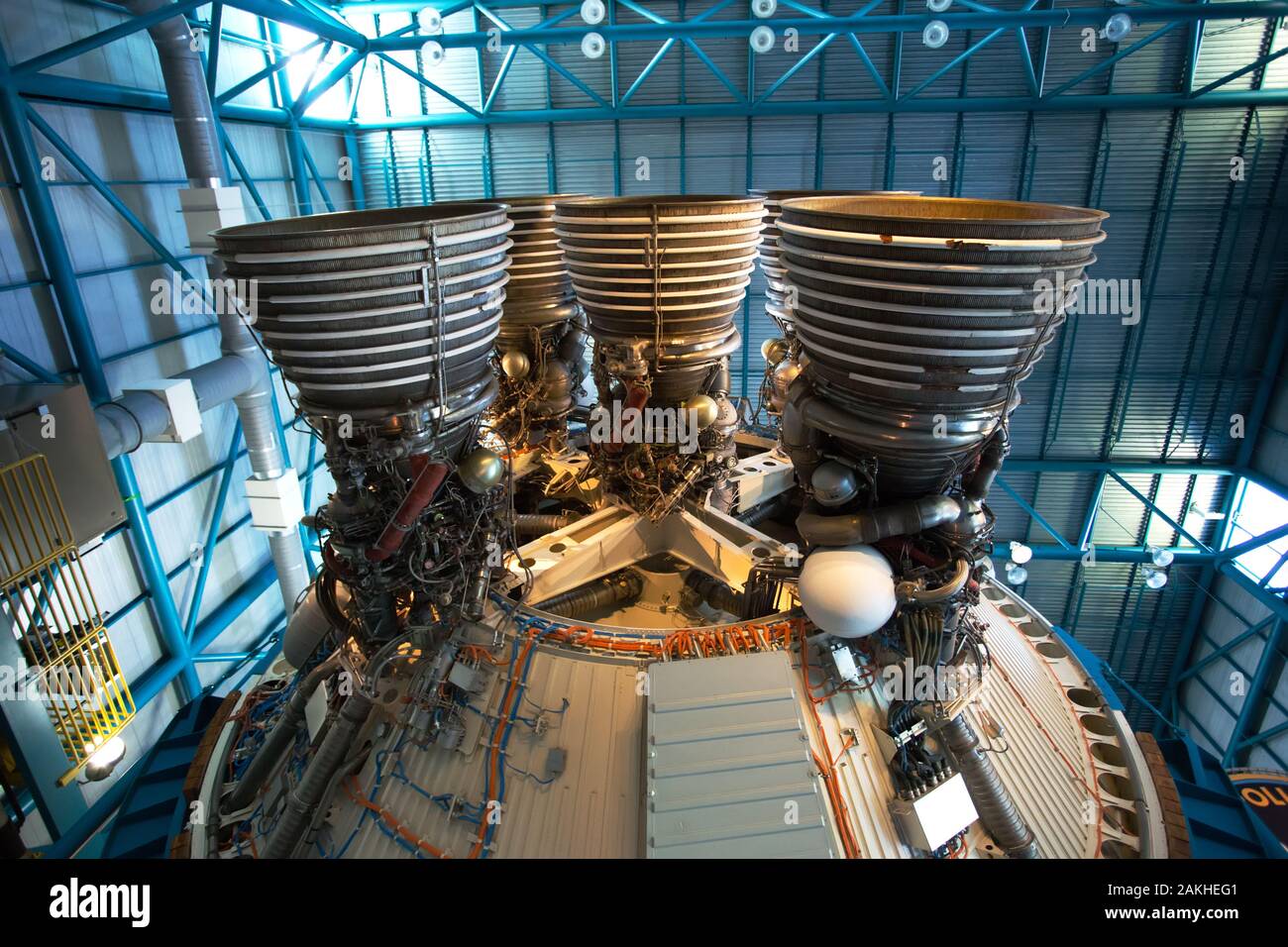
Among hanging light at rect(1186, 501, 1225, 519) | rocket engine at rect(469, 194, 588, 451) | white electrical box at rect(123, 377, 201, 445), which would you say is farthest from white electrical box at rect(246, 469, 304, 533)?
hanging light at rect(1186, 501, 1225, 519)

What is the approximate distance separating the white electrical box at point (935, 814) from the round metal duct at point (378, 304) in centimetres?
533

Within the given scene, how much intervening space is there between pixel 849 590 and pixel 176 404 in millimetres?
9743

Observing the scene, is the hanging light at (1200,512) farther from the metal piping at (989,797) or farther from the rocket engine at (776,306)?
the metal piping at (989,797)

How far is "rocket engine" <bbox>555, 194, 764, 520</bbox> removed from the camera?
325 inches

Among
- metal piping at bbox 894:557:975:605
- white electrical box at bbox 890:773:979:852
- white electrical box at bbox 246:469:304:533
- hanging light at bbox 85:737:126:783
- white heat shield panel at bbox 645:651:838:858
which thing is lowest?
hanging light at bbox 85:737:126:783

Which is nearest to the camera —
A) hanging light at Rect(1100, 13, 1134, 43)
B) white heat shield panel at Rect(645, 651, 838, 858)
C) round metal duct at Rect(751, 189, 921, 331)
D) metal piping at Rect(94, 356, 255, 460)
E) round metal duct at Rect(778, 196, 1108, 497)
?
round metal duct at Rect(778, 196, 1108, 497)

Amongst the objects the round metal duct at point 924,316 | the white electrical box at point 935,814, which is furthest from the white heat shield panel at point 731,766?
the round metal duct at point 924,316

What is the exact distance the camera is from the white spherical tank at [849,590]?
6293 millimetres

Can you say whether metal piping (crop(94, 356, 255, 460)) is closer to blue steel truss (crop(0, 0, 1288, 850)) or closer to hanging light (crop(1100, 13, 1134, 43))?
blue steel truss (crop(0, 0, 1288, 850))

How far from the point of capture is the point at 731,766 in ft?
19.0

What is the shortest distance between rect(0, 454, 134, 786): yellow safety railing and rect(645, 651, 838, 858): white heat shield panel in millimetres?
5940

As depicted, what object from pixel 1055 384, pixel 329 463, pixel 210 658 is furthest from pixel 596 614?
pixel 1055 384
